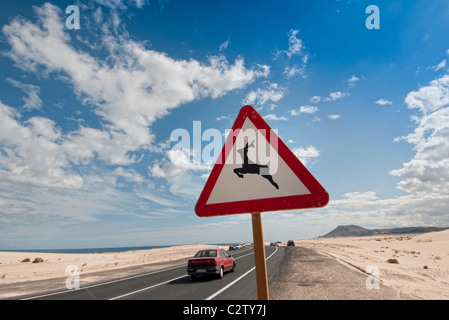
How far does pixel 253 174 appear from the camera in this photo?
2162 mm

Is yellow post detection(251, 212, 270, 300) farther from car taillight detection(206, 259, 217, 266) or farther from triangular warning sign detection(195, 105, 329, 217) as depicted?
car taillight detection(206, 259, 217, 266)

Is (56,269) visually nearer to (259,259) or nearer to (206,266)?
(206,266)

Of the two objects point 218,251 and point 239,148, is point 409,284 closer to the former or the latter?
point 218,251

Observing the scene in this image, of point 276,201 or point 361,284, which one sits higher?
point 276,201

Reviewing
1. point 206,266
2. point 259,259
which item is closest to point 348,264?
point 206,266

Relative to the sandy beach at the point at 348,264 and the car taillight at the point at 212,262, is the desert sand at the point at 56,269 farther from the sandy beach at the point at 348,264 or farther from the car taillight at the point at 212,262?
the car taillight at the point at 212,262

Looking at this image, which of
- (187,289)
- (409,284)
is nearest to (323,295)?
(409,284)

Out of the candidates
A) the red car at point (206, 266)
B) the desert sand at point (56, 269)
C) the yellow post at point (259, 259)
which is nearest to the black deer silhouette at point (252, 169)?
the yellow post at point (259, 259)

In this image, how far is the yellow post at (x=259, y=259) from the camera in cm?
186

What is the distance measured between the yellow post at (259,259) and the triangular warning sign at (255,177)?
0.37ft

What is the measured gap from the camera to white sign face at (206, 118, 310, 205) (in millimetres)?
2074

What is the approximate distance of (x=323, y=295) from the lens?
777 centimetres
